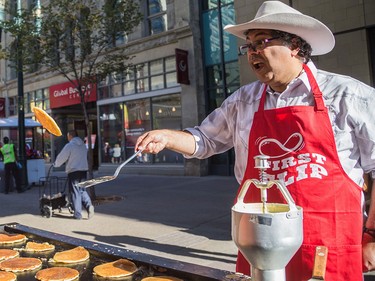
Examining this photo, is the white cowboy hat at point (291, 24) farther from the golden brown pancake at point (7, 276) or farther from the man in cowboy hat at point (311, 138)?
the golden brown pancake at point (7, 276)

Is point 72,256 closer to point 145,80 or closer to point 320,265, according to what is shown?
point 320,265

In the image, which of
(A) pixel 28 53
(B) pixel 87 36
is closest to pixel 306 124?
(B) pixel 87 36

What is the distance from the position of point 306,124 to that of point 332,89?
0.28 metres

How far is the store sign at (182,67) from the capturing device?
15.1 meters

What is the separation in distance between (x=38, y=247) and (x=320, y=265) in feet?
6.36

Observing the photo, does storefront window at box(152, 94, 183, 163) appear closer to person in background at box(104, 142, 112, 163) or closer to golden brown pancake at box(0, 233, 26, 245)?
person in background at box(104, 142, 112, 163)

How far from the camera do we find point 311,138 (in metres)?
1.85

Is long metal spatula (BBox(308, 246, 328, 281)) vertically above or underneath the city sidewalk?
above

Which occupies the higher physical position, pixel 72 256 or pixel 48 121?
pixel 48 121

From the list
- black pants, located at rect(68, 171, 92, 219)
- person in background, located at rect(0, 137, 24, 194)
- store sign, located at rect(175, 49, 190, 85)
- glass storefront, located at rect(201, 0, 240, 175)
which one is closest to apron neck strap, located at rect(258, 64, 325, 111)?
black pants, located at rect(68, 171, 92, 219)

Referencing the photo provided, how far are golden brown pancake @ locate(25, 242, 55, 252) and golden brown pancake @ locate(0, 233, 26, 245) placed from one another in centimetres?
17

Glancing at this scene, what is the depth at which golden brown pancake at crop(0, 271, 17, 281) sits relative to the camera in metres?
2.09

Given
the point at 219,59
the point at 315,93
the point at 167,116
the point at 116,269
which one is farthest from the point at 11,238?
the point at 167,116

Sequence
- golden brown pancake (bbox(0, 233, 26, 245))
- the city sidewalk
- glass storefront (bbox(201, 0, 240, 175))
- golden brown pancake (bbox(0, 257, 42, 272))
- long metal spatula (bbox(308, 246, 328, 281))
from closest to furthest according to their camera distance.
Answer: long metal spatula (bbox(308, 246, 328, 281)) → golden brown pancake (bbox(0, 257, 42, 272)) → golden brown pancake (bbox(0, 233, 26, 245)) → the city sidewalk → glass storefront (bbox(201, 0, 240, 175))
